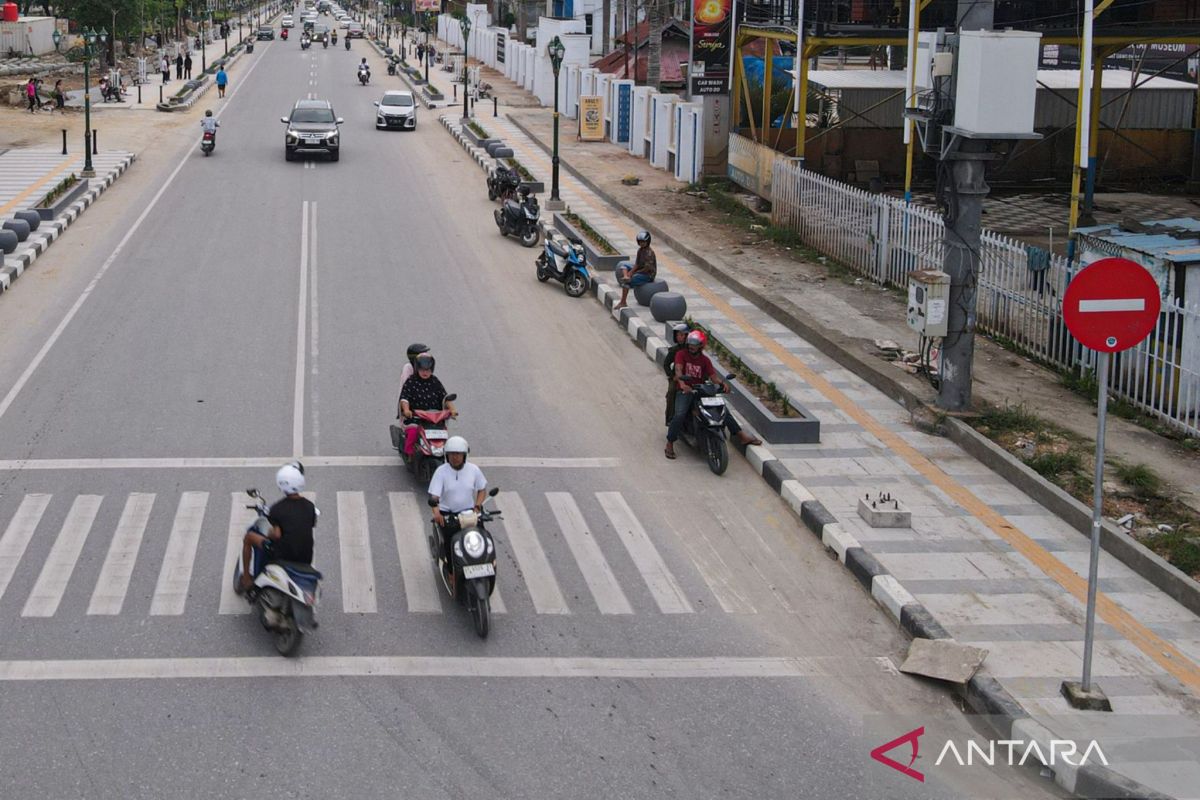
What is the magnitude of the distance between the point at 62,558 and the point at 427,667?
3729mm

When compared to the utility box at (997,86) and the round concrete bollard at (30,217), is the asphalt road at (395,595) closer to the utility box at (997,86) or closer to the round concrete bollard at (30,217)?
the utility box at (997,86)

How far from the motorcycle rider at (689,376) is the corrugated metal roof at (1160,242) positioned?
504 centimetres

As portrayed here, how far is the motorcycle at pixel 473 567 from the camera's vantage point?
10.3 meters

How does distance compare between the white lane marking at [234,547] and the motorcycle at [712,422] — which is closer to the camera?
the white lane marking at [234,547]

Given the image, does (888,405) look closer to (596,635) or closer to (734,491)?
(734,491)

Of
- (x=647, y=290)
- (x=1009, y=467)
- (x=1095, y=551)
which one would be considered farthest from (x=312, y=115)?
(x=1095, y=551)

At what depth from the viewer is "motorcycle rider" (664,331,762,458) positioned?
14.6m

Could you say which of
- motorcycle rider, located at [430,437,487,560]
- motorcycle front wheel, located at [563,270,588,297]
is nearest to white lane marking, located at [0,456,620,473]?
motorcycle rider, located at [430,437,487,560]

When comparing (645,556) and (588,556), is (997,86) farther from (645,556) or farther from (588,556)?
(588,556)

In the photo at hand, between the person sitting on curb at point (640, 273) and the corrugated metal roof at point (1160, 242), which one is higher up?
the corrugated metal roof at point (1160, 242)

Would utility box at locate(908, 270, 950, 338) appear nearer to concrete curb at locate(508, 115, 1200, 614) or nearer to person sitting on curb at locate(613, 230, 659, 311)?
concrete curb at locate(508, 115, 1200, 614)

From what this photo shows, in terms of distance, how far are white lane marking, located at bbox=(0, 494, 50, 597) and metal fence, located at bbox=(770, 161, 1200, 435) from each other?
10.8m

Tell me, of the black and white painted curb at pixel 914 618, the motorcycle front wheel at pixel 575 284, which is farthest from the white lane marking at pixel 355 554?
the motorcycle front wheel at pixel 575 284

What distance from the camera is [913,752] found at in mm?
8945
